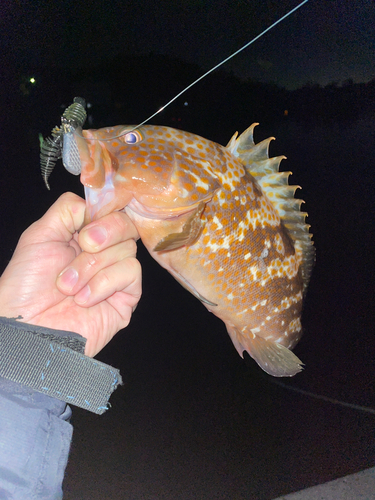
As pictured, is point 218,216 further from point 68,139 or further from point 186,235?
point 68,139

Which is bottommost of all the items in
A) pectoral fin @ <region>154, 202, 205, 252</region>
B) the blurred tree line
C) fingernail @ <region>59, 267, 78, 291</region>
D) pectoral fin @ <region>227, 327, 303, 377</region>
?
pectoral fin @ <region>227, 327, 303, 377</region>

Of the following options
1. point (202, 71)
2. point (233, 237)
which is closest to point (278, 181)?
point (233, 237)

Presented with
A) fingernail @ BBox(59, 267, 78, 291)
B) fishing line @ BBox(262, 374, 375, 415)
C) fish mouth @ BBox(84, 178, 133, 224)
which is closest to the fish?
fish mouth @ BBox(84, 178, 133, 224)

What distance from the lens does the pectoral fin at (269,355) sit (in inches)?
36.9

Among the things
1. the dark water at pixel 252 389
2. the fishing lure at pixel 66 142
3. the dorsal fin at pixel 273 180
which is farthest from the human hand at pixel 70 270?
the dark water at pixel 252 389

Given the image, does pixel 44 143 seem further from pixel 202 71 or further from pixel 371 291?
pixel 371 291

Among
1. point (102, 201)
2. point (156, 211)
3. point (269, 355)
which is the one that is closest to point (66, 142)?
point (102, 201)

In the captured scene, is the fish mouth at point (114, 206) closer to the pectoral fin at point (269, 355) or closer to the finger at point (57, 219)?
the finger at point (57, 219)

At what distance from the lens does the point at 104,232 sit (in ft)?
1.98

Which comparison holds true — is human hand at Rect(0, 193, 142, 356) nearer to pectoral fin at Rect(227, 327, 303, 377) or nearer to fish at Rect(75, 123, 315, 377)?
fish at Rect(75, 123, 315, 377)

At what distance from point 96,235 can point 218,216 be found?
0.34m

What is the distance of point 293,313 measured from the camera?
38.3 inches

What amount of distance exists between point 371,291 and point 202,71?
1.58 metres

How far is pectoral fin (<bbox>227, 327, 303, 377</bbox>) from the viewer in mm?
937
